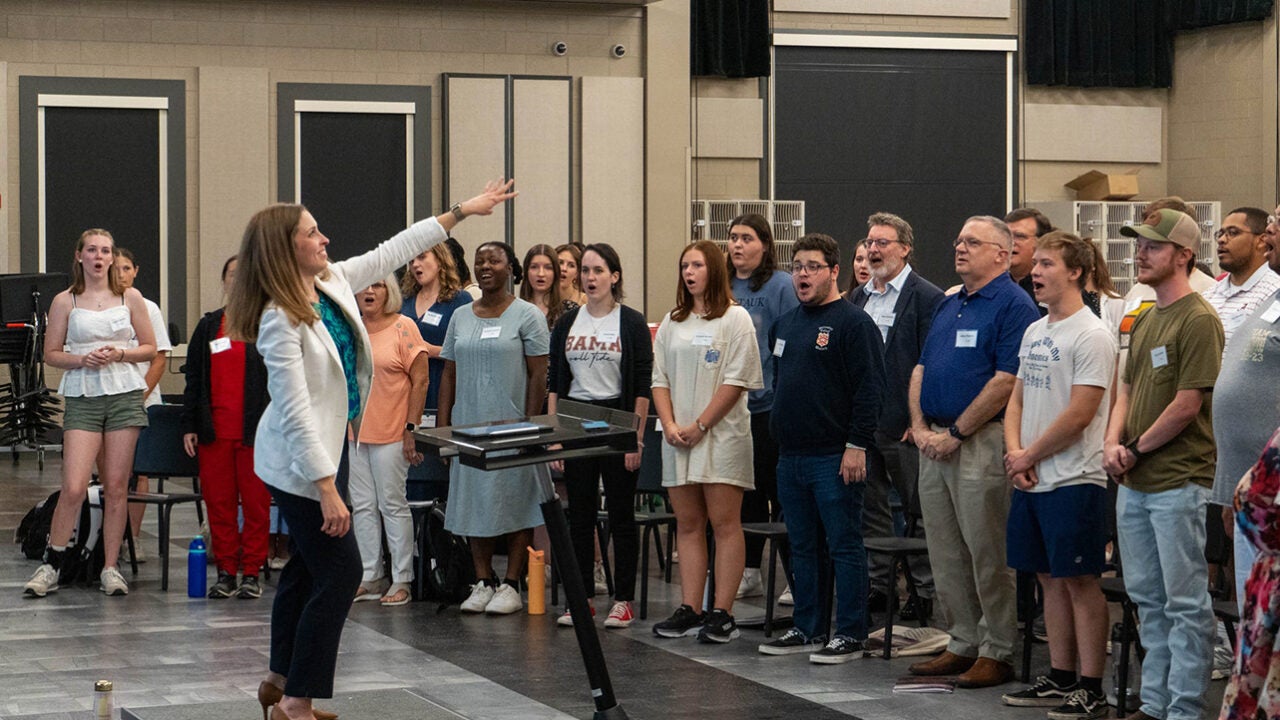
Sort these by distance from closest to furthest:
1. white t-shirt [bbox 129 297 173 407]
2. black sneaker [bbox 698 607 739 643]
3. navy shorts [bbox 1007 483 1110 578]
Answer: navy shorts [bbox 1007 483 1110 578], black sneaker [bbox 698 607 739 643], white t-shirt [bbox 129 297 173 407]

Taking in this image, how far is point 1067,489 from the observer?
493 centimetres

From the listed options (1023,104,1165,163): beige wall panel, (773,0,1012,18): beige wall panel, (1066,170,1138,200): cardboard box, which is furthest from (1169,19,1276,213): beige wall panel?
(773,0,1012,18): beige wall panel

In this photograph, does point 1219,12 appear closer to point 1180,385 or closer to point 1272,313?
point 1180,385

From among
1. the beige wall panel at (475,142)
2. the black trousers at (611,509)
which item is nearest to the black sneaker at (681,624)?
the black trousers at (611,509)

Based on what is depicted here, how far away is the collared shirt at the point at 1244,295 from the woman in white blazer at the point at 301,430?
10.2 ft

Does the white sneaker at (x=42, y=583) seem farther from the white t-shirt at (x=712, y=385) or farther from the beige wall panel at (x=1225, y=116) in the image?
the beige wall panel at (x=1225, y=116)

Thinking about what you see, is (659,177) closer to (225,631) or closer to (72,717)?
(225,631)

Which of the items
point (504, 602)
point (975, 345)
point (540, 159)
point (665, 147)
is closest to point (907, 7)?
point (665, 147)

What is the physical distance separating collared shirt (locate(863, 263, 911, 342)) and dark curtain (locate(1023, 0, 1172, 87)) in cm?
1165

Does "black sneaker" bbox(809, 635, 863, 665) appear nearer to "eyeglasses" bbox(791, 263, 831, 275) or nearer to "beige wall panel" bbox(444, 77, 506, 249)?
"eyeglasses" bbox(791, 263, 831, 275)

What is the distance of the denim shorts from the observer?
7.11m

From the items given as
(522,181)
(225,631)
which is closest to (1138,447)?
(225,631)

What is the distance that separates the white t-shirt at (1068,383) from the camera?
16.2ft

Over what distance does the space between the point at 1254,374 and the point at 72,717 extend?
3583 millimetres
